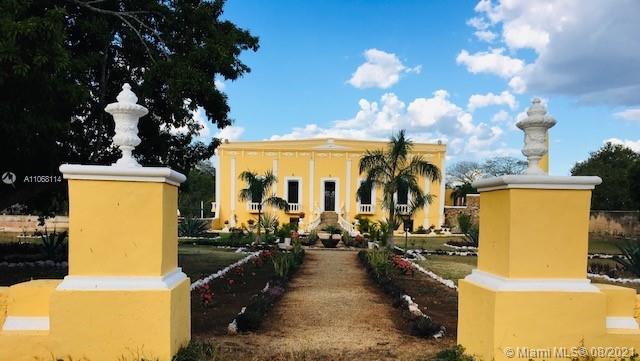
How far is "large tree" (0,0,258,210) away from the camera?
727 cm

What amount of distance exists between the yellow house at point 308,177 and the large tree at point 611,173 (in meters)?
10.6

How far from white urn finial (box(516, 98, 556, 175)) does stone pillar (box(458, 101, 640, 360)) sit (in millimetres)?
171

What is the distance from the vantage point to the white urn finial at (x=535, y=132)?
388 centimetres

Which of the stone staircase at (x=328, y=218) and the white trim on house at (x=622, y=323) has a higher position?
the white trim on house at (x=622, y=323)

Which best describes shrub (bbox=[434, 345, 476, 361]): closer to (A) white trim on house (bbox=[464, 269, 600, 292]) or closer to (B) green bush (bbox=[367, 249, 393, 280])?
(A) white trim on house (bbox=[464, 269, 600, 292])

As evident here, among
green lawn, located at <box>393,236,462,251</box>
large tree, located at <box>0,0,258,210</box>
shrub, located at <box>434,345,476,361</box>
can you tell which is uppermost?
large tree, located at <box>0,0,258,210</box>

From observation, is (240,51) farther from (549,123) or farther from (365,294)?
(549,123)

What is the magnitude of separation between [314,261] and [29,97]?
9.24 m

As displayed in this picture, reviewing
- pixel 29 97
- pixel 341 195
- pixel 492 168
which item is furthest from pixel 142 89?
pixel 492 168

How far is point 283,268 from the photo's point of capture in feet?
35.4

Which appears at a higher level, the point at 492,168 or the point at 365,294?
the point at 492,168

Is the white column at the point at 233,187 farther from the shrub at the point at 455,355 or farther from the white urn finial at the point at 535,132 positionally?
the white urn finial at the point at 535,132

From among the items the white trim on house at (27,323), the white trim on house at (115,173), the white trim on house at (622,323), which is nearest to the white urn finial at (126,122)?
the white trim on house at (115,173)

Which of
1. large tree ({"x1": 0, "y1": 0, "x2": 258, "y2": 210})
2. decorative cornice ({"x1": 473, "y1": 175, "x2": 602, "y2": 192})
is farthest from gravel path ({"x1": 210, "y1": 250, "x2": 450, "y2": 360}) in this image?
large tree ({"x1": 0, "y1": 0, "x2": 258, "y2": 210})
